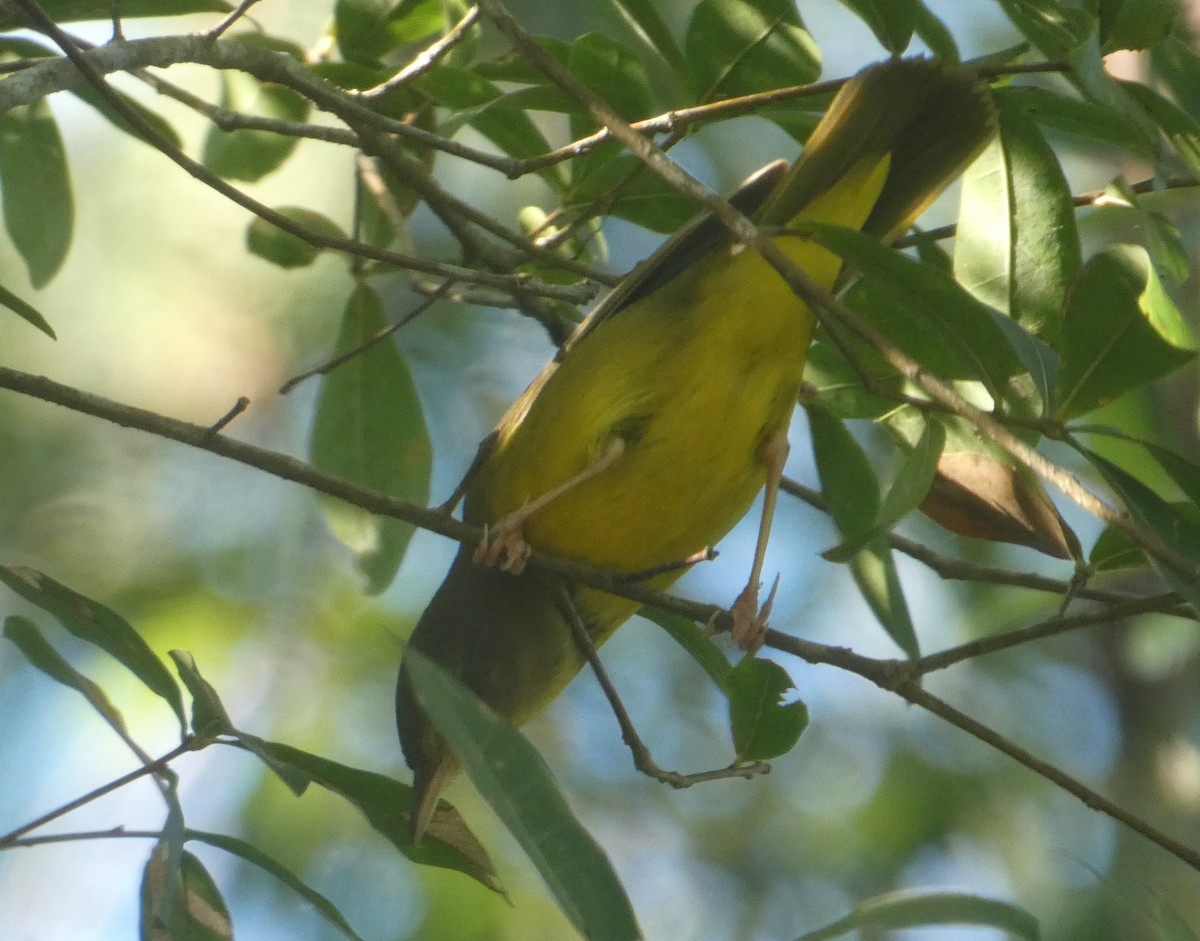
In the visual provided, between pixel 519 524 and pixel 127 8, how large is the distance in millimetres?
1614

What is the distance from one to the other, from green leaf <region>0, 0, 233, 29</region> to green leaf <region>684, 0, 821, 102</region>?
1231 millimetres

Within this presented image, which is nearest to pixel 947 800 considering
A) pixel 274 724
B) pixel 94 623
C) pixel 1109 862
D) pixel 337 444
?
pixel 1109 862

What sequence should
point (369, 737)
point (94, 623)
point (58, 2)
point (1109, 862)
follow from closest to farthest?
point (94, 623) → point (58, 2) → point (1109, 862) → point (369, 737)

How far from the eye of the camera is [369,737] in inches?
299

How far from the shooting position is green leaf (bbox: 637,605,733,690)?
11.5 ft

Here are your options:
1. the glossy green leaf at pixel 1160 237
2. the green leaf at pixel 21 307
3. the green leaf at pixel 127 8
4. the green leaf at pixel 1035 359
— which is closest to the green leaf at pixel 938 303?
the green leaf at pixel 1035 359

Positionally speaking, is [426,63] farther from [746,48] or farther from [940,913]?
[940,913]

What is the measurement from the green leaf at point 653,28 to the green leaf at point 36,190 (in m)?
1.68

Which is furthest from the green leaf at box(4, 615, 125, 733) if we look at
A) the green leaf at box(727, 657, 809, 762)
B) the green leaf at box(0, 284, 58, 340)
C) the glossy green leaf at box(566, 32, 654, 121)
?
the glossy green leaf at box(566, 32, 654, 121)

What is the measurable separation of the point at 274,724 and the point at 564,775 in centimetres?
178

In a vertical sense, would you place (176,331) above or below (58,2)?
above

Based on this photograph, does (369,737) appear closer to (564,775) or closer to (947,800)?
(564,775)

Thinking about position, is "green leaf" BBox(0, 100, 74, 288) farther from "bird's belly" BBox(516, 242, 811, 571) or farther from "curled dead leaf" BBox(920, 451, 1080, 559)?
"curled dead leaf" BBox(920, 451, 1080, 559)

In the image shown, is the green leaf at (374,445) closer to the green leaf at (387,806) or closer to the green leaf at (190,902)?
the green leaf at (387,806)
